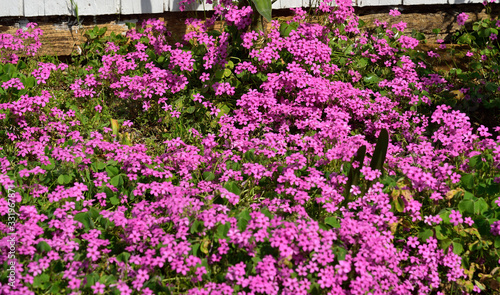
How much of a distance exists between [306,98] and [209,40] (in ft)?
3.12

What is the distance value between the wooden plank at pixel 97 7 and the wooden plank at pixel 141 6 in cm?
7

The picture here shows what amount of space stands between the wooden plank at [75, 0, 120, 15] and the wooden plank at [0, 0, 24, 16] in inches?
20.9

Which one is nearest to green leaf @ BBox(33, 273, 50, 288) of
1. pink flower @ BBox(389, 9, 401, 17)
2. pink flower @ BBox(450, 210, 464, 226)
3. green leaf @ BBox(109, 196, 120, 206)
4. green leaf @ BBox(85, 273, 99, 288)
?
green leaf @ BBox(85, 273, 99, 288)

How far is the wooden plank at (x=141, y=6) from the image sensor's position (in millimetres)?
4824

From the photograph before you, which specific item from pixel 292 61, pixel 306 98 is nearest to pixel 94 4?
pixel 292 61

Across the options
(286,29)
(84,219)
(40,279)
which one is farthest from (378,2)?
(40,279)

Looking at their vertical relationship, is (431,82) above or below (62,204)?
above

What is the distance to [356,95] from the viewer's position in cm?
413

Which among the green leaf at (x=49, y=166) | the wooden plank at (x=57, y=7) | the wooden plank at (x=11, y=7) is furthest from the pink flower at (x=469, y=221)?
the wooden plank at (x=11, y=7)

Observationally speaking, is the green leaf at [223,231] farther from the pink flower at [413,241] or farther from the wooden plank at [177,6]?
the wooden plank at [177,6]

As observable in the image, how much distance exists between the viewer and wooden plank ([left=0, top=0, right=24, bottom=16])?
15.4 ft

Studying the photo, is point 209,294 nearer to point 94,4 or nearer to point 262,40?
point 262,40

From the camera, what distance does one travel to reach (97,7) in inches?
190

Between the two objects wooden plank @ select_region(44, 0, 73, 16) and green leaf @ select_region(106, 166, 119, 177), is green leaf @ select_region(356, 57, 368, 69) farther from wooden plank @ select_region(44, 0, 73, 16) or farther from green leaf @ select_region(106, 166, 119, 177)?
wooden plank @ select_region(44, 0, 73, 16)
